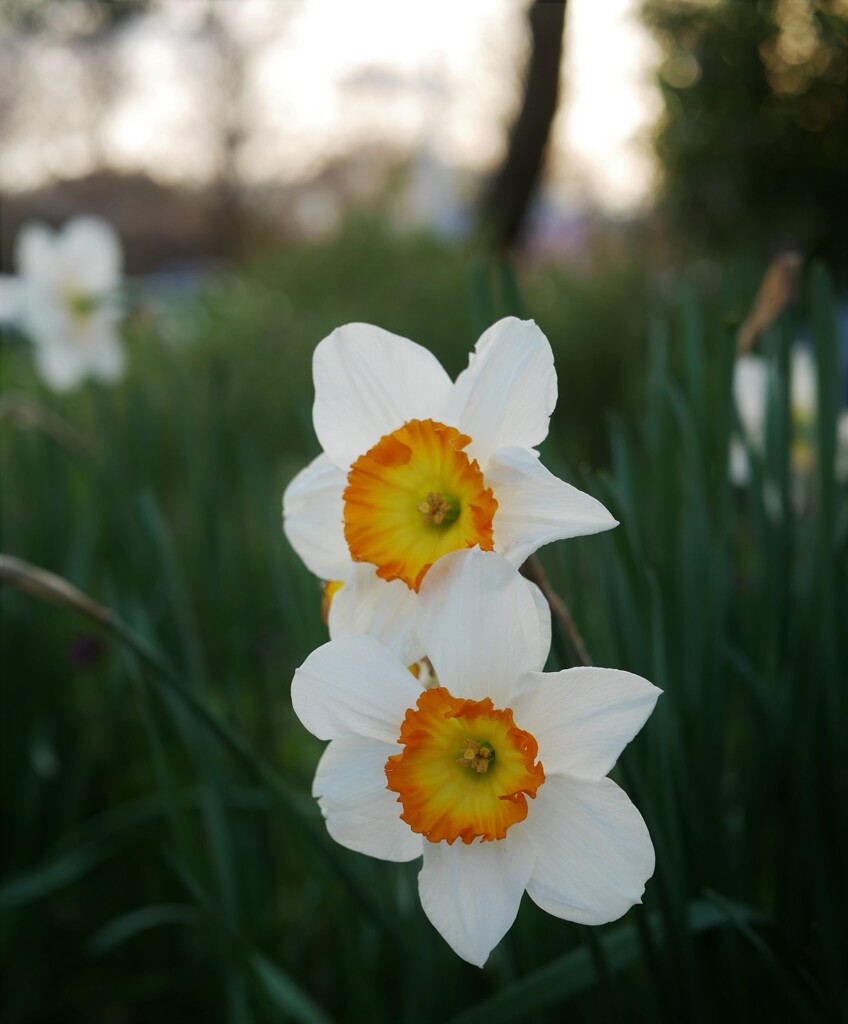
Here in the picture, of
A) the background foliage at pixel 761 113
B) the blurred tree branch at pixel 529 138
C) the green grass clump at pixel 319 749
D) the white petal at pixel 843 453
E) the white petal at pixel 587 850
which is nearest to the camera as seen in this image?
the white petal at pixel 587 850

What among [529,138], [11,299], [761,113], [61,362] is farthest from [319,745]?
[529,138]

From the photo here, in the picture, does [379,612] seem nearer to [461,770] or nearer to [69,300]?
[461,770]

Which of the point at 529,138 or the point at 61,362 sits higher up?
the point at 529,138

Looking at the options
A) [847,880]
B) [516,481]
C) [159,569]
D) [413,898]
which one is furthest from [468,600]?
[159,569]

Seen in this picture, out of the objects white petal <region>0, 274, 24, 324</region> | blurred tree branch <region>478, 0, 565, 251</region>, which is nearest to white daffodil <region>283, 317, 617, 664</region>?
white petal <region>0, 274, 24, 324</region>

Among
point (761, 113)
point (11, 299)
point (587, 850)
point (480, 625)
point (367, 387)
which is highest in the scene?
point (761, 113)

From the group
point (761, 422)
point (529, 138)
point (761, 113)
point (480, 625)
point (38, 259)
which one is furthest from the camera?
point (529, 138)

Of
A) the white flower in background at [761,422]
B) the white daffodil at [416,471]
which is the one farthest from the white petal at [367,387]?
the white flower in background at [761,422]

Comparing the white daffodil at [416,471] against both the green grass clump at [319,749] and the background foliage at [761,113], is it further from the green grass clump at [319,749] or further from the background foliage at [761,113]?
the background foliage at [761,113]
